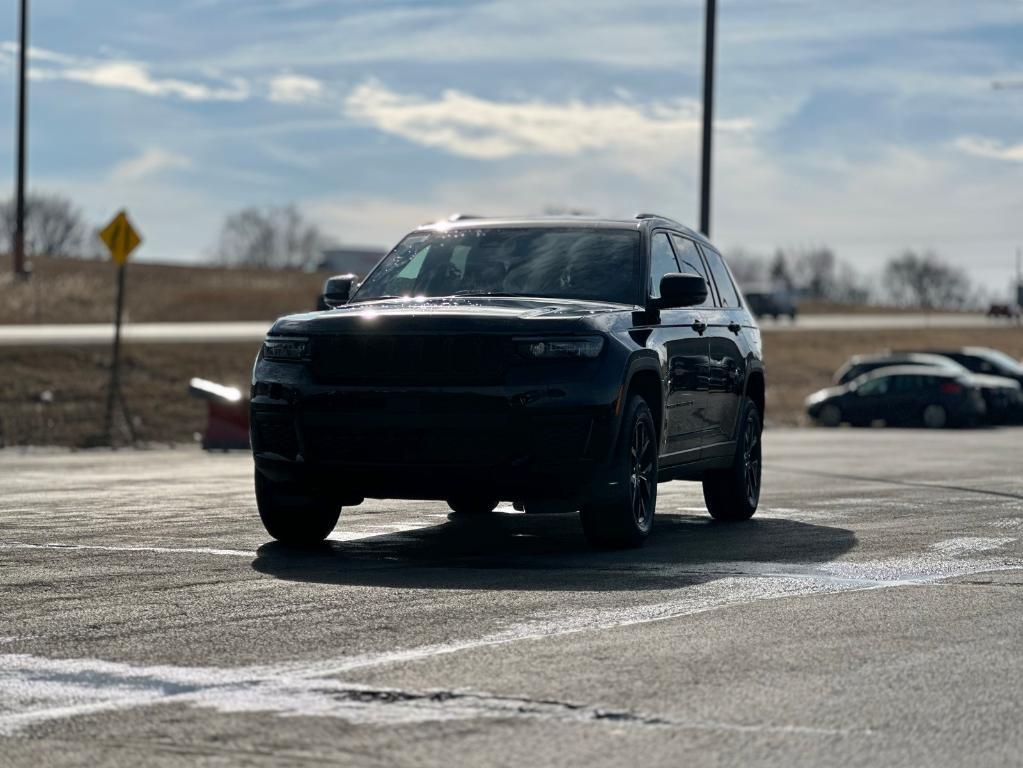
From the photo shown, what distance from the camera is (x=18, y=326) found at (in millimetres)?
45625

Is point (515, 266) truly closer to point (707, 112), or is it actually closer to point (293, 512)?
point (293, 512)

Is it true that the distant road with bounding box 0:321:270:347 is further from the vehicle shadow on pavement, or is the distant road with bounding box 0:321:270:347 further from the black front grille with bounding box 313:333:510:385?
the black front grille with bounding box 313:333:510:385

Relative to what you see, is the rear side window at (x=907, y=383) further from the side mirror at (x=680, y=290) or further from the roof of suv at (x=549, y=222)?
the side mirror at (x=680, y=290)

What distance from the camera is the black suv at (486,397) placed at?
9.59m

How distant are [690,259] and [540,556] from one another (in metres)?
3.19

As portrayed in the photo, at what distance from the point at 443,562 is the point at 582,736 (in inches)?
174

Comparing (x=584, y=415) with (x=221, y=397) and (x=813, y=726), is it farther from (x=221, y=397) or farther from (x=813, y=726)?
(x=221, y=397)

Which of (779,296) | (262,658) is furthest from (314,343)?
(779,296)

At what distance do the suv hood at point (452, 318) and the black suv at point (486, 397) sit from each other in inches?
0.4

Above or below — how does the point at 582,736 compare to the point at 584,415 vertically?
below

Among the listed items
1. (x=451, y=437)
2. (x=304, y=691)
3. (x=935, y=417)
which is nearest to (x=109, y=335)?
(x=935, y=417)


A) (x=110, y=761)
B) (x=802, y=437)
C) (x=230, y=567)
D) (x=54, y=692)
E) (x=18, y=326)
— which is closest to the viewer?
(x=110, y=761)

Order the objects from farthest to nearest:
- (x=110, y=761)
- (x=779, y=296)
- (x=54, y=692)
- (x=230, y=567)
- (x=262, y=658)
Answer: (x=779, y=296) < (x=230, y=567) < (x=262, y=658) < (x=54, y=692) < (x=110, y=761)

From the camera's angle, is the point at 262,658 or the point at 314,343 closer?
the point at 262,658
